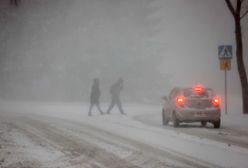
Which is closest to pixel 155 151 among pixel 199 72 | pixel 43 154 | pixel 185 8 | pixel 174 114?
pixel 43 154

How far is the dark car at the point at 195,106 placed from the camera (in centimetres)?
2175

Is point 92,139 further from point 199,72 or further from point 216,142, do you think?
point 199,72

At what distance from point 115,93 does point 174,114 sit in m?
11.5

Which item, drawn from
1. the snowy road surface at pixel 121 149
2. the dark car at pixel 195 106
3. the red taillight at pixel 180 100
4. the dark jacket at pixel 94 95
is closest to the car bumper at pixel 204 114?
the dark car at pixel 195 106

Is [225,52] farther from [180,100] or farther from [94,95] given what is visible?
[94,95]

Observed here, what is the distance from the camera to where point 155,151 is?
44.1 feet

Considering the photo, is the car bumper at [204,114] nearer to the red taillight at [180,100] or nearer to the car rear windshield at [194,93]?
the red taillight at [180,100]

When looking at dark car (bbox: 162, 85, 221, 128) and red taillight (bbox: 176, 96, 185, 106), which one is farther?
red taillight (bbox: 176, 96, 185, 106)

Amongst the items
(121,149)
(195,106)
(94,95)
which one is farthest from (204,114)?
(94,95)

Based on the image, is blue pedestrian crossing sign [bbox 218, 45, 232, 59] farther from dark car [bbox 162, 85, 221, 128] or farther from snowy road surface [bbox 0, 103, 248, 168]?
snowy road surface [bbox 0, 103, 248, 168]

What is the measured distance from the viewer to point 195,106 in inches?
864

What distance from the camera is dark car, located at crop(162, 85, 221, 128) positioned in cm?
2175

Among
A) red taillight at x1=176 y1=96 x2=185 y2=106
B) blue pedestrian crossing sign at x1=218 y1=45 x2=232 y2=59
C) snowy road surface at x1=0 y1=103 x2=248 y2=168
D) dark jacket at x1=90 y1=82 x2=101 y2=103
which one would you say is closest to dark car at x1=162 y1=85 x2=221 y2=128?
red taillight at x1=176 y1=96 x2=185 y2=106

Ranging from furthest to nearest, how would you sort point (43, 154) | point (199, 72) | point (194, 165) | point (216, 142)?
point (199, 72) < point (216, 142) < point (43, 154) < point (194, 165)
